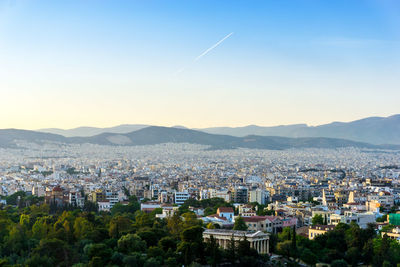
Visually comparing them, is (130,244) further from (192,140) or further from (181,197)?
(192,140)

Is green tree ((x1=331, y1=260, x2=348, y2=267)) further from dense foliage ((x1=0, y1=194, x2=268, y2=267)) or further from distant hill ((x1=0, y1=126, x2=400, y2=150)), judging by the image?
distant hill ((x1=0, y1=126, x2=400, y2=150))

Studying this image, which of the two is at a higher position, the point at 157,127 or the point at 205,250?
the point at 157,127

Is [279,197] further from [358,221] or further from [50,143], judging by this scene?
[50,143]

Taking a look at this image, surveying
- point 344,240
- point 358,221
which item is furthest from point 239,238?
point 358,221

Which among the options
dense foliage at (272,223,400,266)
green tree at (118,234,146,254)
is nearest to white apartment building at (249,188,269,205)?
dense foliage at (272,223,400,266)

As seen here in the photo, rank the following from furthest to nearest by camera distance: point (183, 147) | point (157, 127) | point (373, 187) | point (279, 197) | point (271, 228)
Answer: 1. point (157, 127)
2. point (183, 147)
3. point (373, 187)
4. point (279, 197)
5. point (271, 228)

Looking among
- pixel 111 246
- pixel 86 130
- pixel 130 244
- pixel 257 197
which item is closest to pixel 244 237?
pixel 130 244

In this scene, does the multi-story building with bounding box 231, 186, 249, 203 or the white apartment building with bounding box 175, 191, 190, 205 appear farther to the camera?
the multi-story building with bounding box 231, 186, 249, 203

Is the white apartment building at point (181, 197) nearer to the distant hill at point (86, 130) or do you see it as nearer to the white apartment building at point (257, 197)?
the white apartment building at point (257, 197)
